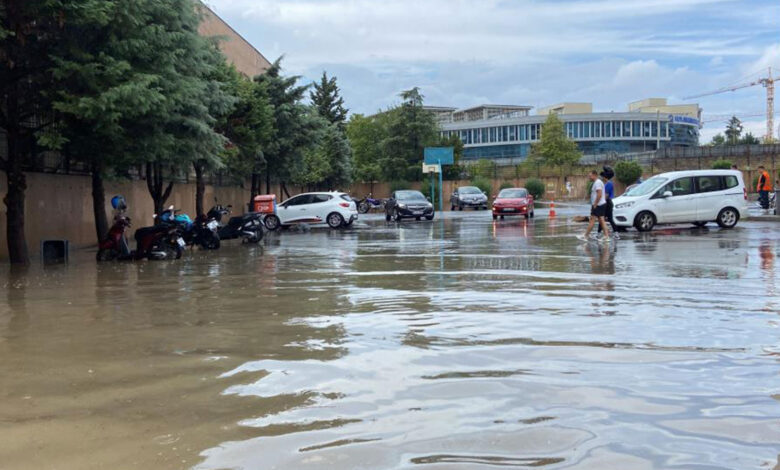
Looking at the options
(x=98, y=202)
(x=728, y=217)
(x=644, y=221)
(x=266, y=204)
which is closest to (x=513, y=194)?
(x=266, y=204)

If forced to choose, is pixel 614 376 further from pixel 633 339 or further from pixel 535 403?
pixel 633 339

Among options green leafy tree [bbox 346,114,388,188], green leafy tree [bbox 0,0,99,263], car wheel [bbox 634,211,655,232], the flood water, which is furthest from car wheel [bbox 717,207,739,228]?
green leafy tree [bbox 346,114,388,188]

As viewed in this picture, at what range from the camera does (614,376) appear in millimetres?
5105

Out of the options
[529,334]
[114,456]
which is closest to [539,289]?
[529,334]

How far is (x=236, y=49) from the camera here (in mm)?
39438

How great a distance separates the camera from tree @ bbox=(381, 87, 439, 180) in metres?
72.3

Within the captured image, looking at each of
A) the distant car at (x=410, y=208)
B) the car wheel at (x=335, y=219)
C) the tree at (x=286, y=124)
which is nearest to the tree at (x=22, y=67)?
the car wheel at (x=335, y=219)

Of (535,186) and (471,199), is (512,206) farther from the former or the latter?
(535,186)

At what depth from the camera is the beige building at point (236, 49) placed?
3366 centimetres

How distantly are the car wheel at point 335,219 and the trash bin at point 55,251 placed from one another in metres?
14.6

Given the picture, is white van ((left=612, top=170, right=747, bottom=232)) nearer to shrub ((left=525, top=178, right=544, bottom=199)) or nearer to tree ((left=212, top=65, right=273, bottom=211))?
tree ((left=212, top=65, right=273, bottom=211))

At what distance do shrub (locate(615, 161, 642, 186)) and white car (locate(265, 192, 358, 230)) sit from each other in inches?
1536

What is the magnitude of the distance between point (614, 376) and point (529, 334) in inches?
→ 59.4

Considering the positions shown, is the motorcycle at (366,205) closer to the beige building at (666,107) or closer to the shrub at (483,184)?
the shrub at (483,184)
